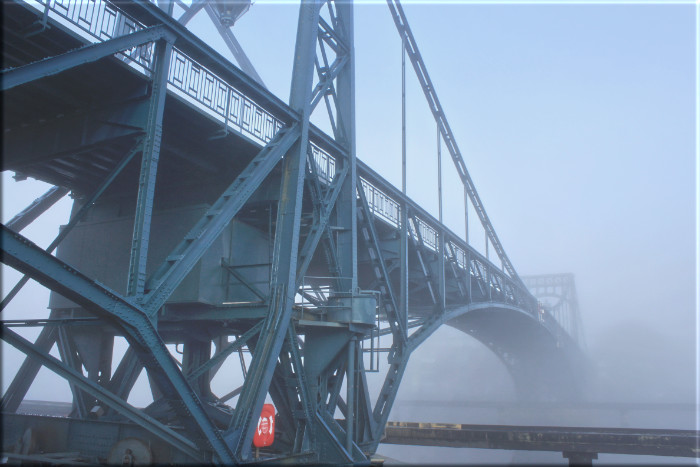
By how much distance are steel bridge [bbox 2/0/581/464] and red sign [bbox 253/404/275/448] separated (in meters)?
0.45

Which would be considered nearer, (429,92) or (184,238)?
(184,238)

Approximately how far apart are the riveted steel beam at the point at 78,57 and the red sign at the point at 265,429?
6817 mm

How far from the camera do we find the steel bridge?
7.84m

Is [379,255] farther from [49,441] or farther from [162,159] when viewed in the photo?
[49,441]

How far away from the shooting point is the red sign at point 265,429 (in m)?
10.5

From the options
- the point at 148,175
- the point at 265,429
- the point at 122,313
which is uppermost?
the point at 148,175

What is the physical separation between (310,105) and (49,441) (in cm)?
889

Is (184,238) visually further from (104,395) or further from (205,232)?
(104,395)

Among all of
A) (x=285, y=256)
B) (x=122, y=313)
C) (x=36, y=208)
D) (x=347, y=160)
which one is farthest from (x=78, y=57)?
(x=347, y=160)

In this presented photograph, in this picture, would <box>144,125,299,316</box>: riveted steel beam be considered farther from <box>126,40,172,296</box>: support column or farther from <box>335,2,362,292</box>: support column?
<box>335,2,362,292</box>: support column

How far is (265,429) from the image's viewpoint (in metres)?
10.7

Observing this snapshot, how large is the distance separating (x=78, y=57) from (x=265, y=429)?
23.8 feet

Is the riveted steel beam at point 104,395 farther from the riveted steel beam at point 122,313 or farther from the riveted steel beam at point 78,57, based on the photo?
the riveted steel beam at point 78,57

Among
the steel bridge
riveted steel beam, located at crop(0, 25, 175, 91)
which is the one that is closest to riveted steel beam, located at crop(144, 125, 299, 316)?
the steel bridge
